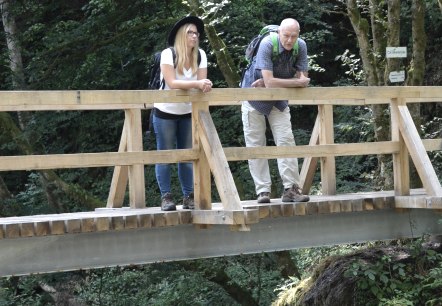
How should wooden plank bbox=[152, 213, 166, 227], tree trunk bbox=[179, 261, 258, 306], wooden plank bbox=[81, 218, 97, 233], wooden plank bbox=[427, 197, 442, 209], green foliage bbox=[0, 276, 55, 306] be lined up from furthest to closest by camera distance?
green foliage bbox=[0, 276, 55, 306]
tree trunk bbox=[179, 261, 258, 306]
wooden plank bbox=[427, 197, 442, 209]
wooden plank bbox=[152, 213, 166, 227]
wooden plank bbox=[81, 218, 97, 233]

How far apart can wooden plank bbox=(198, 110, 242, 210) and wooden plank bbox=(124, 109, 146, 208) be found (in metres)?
0.63

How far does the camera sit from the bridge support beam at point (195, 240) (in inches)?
282

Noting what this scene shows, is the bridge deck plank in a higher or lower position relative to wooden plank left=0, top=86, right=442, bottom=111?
lower

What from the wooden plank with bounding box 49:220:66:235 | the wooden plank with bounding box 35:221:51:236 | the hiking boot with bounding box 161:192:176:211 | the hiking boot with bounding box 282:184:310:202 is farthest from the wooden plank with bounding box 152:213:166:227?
the hiking boot with bounding box 282:184:310:202

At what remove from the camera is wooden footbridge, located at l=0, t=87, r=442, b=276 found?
7090mm

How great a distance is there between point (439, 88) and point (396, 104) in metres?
0.56

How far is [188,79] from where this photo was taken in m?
7.70

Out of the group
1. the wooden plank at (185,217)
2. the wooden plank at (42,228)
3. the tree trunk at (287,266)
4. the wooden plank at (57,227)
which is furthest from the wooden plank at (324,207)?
the tree trunk at (287,266)

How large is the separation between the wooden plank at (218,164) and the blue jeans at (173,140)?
1.08 ft

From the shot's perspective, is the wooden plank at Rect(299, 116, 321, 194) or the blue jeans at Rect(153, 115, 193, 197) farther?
the wooden plank at Rect(299, 116, 321, 194)

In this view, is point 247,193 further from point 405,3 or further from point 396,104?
point 396,104

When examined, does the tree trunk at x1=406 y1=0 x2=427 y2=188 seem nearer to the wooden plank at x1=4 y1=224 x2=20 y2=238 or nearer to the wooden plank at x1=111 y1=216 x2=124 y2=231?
the wooden plank at x1=111 y1=216 x2=124 y2=231

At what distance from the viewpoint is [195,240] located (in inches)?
307

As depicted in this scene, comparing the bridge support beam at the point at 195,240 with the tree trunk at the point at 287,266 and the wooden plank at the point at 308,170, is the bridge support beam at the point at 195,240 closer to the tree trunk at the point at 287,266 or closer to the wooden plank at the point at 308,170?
the wooden plank at the point at 308,170
